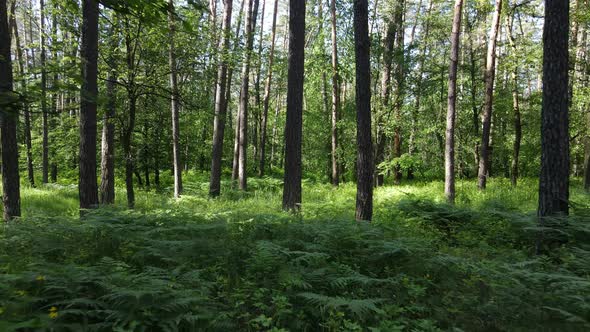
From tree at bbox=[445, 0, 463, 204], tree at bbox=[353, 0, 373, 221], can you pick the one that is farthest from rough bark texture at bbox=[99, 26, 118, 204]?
tree at bbox=[445, 0, 463, 204]

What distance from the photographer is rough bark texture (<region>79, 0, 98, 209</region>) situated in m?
7.36

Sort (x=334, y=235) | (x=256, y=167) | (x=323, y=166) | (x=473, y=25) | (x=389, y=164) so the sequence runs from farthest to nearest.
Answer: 1. (x=256, y=167)
2. (x=323, y=166)
3. (x=473, y=25)
4. (x=389, y=164)
5. (x=334, y=235)

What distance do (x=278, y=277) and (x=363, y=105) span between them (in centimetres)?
447

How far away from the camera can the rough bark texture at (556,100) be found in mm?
5949

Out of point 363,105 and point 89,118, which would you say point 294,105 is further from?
point 89,118

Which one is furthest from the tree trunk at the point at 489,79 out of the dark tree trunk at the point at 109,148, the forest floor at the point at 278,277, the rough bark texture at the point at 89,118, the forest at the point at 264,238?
the rough bark texture at the point at 89,118

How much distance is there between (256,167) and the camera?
28.4m

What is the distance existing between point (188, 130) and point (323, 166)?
1021cm

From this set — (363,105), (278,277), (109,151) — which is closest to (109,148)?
(109,151)

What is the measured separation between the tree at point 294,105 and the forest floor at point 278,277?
2.05 metres

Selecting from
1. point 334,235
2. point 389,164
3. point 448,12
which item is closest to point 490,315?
point 334,235

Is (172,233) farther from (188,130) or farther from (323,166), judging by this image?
(323,166)

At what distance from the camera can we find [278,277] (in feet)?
13.7

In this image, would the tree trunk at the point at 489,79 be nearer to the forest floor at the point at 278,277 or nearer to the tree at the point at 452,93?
the tree at the point at 452,93
